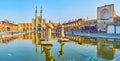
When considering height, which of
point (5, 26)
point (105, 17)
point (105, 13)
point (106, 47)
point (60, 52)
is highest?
point (105, 13)

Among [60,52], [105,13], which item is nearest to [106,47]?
[60,52]

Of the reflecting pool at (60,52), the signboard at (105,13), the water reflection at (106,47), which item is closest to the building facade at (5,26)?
the signboard at (105,13)

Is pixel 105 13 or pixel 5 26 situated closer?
pixel 105 13

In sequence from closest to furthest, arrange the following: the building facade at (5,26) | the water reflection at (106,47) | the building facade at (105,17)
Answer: the water reflection at (106,47)
the building facade at (105,17)
the building facade at (5,26)

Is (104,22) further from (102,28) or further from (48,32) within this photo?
(48,32)

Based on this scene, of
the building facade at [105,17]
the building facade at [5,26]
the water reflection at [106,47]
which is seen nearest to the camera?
the water reflection at [106,47]

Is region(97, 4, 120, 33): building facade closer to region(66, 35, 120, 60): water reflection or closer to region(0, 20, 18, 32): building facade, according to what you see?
region(66, 35, 120, 60): water reflection

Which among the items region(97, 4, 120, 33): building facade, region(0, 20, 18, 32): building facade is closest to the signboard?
region(97, 4, 120, 33): building facade

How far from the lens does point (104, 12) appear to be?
4159cm

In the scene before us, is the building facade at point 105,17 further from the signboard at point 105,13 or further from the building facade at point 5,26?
the building facade at point 5,26

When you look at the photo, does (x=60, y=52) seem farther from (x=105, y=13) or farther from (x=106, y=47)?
(x=105, y=13)

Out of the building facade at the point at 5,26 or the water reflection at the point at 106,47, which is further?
the building facade at the point at 5,26

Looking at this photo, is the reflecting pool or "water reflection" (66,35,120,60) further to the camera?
"water reflection" (66,35,120,60)

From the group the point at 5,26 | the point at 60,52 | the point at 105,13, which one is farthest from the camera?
the point at 5,26
